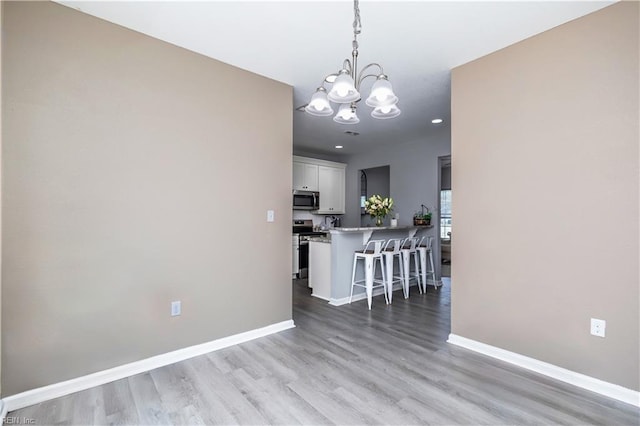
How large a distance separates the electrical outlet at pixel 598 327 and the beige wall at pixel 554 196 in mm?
28

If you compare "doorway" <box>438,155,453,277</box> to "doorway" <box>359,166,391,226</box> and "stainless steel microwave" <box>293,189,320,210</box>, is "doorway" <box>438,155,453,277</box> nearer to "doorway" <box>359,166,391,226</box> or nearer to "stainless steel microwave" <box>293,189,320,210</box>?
"doorway" <box>359,166,391,226</box>

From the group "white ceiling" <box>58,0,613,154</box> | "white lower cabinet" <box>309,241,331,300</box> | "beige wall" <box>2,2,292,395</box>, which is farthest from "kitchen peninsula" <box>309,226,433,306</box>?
"white ceiling" <box>58,0,613,154</box>

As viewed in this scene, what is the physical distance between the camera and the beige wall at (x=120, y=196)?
79.7 inches

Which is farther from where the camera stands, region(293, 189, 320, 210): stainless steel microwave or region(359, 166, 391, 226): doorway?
region(359, 166, 391, 226): doorway

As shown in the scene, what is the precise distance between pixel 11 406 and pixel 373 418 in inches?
85.8

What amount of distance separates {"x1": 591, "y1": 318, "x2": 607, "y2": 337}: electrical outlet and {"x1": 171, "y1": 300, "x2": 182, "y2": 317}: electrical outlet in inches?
120

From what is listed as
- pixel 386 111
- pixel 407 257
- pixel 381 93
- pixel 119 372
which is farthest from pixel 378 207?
pixel 119 372

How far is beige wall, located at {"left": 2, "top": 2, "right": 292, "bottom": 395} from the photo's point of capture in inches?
79.7

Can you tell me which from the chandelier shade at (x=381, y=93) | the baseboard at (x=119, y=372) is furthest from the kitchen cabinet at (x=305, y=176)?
the chandelier shade at (x=381, y=93)

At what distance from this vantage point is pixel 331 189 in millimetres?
6988

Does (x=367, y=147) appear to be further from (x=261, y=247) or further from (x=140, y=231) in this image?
(x=140, y=231)

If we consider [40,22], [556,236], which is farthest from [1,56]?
[556,236]

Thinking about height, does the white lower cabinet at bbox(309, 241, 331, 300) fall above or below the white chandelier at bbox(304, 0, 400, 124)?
below

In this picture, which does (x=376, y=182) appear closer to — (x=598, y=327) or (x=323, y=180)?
(x=323, y=180)
